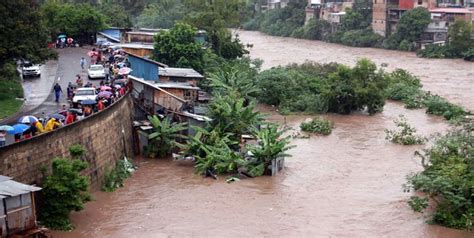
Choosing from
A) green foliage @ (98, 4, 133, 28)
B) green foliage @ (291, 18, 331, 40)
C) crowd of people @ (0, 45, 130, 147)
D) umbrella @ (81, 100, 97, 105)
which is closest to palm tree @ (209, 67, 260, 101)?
crowd of people @ (0, 45, 130, 147)

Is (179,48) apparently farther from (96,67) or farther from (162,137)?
(162,137)

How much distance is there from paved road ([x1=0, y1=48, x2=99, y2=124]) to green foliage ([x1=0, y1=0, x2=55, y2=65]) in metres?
1.55

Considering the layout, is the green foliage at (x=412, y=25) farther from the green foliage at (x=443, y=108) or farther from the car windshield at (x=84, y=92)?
the car windshield at (x=84, y=92)

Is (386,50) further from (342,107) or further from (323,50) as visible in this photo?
(342,107)

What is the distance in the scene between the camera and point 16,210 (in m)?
13.5

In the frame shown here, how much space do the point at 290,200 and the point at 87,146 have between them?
5.90 meters

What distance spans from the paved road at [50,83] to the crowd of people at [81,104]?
0.39m

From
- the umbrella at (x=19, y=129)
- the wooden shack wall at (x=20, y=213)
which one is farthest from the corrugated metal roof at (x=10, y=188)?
the umbrella at (x=19, y=129)

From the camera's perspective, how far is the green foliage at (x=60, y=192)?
1563 cm

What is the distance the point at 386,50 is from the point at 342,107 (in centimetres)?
2935

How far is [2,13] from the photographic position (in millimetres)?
21312

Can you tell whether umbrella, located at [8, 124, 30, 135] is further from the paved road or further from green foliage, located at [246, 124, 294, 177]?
green foliage, located at [246, 124, 294, 177]

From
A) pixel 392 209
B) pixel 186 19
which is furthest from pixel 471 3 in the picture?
pixel 392 209

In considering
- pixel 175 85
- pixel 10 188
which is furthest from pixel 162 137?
pixel 10 188
